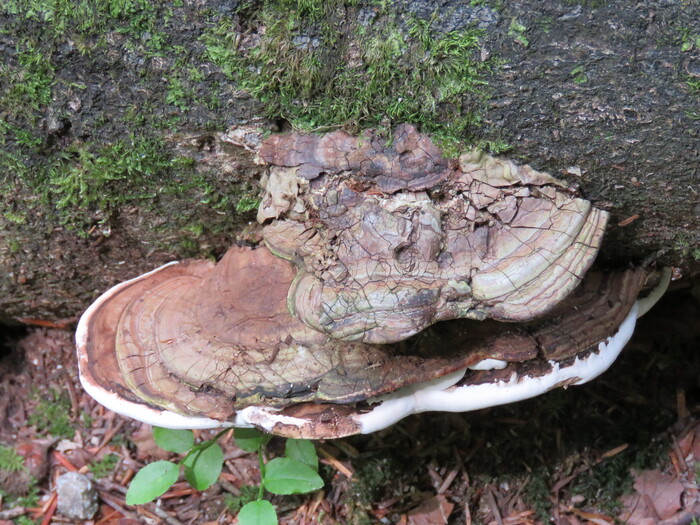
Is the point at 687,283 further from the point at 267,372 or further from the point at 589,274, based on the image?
the point at 267,372

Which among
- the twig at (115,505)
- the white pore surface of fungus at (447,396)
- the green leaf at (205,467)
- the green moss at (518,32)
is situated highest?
the green moss at (518,32)

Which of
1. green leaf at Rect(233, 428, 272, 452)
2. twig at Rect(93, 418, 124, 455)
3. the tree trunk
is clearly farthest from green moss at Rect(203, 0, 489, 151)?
twig at Rect(93, 418, 124, 455)

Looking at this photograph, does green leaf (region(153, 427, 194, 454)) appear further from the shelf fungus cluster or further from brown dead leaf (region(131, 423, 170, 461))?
brown dead leaf (region(131, 423, 170, 461))

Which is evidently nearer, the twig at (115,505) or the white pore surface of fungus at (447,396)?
the white pore surface of fungus at (447,396)

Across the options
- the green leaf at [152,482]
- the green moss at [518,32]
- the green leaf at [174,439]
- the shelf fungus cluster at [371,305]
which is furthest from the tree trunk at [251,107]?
the green leaf at [152,482]

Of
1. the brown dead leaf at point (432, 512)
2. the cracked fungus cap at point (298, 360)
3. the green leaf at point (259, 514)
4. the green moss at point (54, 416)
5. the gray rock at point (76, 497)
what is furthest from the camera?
the green moss at point (54, 416)

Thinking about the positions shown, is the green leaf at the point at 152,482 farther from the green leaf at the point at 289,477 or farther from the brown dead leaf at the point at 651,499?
the brown dead leaf at the point at 651,499
